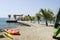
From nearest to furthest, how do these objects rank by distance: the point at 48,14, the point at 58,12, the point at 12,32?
the point at 58,12, the point at 12,32, the point at 48,14

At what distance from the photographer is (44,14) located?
1854 inches

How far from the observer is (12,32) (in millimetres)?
23578

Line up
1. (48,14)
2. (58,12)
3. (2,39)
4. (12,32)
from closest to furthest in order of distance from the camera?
(2,39), (58,12), (12,32), (48,14)

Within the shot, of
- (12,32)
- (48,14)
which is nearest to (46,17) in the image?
(48,14)

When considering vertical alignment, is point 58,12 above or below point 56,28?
above

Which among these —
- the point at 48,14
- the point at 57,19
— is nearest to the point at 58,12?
the point at 57,19

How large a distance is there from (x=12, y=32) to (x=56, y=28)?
664 centimetres

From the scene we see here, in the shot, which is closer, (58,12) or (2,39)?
(2,39)

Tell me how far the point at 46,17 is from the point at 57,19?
90.2 feet

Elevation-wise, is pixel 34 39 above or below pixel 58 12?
below

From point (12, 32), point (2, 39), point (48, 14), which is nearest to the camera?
point (2, 39)

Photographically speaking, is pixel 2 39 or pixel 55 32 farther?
pixel 55 32

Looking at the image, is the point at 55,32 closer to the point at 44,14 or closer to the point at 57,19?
the point at 57,19

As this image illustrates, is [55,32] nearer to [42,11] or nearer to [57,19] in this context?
[57,19]
